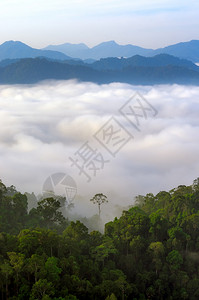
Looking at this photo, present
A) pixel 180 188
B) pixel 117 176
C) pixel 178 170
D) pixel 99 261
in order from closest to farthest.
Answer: pixel 99 261 → pixel 180 188 → pixel 117 176 → pixel 178 170

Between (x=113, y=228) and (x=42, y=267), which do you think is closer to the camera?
(x=42, y=267)

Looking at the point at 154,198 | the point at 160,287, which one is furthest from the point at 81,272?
the point at 154,198

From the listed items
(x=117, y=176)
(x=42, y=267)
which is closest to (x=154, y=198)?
(x=42, y=267)

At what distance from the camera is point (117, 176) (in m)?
109

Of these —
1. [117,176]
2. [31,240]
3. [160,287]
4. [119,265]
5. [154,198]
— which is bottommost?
[160,287]

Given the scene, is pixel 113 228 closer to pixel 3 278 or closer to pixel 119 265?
pixel 119 265

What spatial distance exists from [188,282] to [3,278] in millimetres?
13771

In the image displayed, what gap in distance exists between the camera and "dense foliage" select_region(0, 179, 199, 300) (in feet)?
63.1

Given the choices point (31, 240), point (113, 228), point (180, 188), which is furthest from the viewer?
point (180, 188)

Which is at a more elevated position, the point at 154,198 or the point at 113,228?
the point at 154,198

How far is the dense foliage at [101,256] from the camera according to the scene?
63.1 ft

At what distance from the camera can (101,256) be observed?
24.6 meters

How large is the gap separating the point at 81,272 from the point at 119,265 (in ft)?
14.3

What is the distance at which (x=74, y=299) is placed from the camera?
18469 millimetres
